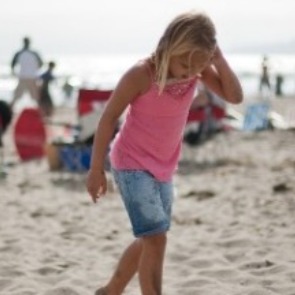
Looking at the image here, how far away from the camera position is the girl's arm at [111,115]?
3016mm

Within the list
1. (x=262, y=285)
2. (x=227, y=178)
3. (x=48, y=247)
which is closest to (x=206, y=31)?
(x=262, y=285)

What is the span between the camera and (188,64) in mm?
2955

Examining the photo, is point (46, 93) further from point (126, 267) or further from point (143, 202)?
point (143, 202)

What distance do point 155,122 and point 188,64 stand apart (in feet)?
0.99

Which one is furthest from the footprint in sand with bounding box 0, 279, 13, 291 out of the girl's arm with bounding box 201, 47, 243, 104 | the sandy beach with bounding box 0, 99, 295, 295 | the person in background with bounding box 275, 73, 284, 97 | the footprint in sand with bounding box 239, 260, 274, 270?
the person in background with bounding box 275, 73, 284, 97

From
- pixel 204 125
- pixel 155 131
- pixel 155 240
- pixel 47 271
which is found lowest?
pixel 204 125

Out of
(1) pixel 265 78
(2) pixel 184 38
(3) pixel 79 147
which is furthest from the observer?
(1) pixel 265 78

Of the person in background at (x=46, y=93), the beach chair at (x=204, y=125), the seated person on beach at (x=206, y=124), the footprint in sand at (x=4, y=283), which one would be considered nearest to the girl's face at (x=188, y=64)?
the footprint in sand at (x=4, y=283)

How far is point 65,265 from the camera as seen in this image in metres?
4.57

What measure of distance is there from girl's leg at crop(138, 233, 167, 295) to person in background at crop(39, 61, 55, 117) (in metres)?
13.9

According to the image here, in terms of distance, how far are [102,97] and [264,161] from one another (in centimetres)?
213

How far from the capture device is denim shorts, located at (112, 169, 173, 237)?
314 centimetres

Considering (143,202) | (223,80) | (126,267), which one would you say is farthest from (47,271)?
(223,80)

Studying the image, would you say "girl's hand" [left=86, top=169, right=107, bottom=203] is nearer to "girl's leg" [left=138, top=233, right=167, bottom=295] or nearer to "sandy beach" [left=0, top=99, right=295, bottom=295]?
"girl's leg" [left=138, top=233, right=167, bottom=295]
